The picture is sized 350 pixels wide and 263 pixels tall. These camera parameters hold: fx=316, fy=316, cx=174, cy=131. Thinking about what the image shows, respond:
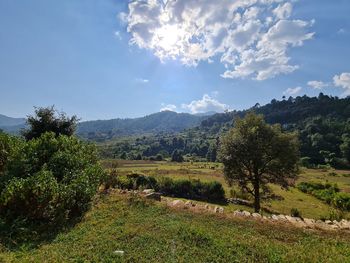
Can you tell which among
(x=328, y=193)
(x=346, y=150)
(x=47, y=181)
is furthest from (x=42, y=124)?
(x=346, y=150)

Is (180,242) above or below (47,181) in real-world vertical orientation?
below

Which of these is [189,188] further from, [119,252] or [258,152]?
[119,252]

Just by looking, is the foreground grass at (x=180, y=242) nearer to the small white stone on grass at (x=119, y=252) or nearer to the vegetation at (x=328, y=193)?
the small white stone on grass at (x=119, y=252)

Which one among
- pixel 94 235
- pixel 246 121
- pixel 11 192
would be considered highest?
pixel 246 121

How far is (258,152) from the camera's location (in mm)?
28359

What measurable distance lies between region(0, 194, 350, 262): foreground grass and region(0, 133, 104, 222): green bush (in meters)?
1.22

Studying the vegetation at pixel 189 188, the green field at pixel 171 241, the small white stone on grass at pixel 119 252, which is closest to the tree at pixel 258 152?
the vegetation at pixel 189 188

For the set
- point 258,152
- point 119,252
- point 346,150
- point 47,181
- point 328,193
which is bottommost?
point 328,193

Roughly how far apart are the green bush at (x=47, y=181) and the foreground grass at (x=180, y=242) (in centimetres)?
122

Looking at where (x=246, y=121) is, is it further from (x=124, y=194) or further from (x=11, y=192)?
(x=11, y=192)

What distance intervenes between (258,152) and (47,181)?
64.9 ft

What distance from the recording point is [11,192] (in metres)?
12.5

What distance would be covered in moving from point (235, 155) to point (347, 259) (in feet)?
64.0

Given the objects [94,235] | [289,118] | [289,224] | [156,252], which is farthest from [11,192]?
[289,118]
